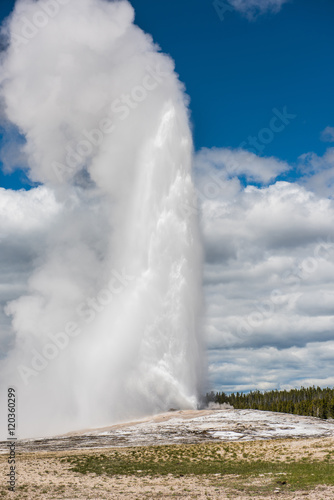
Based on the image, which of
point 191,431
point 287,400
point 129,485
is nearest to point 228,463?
point 129,485

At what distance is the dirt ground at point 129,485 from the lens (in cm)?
2775

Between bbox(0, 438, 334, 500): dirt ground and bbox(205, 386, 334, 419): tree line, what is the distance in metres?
78.8

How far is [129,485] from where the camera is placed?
103 feet

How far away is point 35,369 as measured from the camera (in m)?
92.1

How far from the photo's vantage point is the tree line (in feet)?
372

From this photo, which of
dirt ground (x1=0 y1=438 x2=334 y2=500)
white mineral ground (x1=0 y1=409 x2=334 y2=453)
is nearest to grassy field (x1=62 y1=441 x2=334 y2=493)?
dirt ground (x1=0 y1=438 x2=334 y2=500)

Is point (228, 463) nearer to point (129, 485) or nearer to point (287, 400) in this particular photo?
point (129, 485)

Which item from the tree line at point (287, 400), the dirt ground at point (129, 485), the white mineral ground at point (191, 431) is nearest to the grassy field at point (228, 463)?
the dirt ground at point (129, 485)

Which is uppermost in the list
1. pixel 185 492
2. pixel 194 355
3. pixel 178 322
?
pixel 178 322

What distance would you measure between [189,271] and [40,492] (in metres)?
45.4

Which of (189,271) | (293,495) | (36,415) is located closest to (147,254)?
(189,271)

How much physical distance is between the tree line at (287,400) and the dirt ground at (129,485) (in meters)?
78.8

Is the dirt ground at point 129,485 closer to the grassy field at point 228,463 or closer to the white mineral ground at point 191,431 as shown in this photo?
the grassy field at point 228,463

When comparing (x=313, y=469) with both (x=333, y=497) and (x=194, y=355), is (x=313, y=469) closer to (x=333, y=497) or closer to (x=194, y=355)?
(x=333, y=497)
